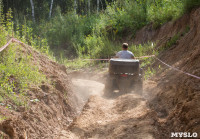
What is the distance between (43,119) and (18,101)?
67 centimetres

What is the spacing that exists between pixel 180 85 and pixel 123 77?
8.72 ft

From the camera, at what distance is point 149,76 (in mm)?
10367

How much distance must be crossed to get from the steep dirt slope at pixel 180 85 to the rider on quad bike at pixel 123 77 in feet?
2.05

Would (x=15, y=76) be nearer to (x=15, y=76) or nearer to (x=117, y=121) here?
(x=15, y=76)

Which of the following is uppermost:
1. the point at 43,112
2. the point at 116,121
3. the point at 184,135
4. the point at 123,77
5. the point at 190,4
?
the point at 190,4

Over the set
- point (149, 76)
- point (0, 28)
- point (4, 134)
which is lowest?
point (149, 76)

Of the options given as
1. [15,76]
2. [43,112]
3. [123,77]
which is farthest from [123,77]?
[15,76]

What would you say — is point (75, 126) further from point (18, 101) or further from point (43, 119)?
point (18, 101)

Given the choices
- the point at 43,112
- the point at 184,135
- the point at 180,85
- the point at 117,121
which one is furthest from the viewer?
the point at 180,85

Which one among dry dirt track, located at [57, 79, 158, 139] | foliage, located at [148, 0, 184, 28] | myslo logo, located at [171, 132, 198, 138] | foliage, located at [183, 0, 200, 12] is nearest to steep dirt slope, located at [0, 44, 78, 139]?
dry dirt track, located at [57, 79, 158, 139]

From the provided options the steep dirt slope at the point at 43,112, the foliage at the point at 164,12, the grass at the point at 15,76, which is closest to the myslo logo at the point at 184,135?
the steep dirt slope at the point at 43,112

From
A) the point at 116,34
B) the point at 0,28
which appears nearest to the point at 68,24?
the point at 116,34

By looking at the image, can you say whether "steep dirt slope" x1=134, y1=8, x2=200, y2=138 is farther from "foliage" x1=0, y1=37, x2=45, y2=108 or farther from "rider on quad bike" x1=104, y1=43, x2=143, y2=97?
"foliage" x1=0, y1=37, x2=45, y2=108

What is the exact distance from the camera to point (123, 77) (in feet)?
28.1
